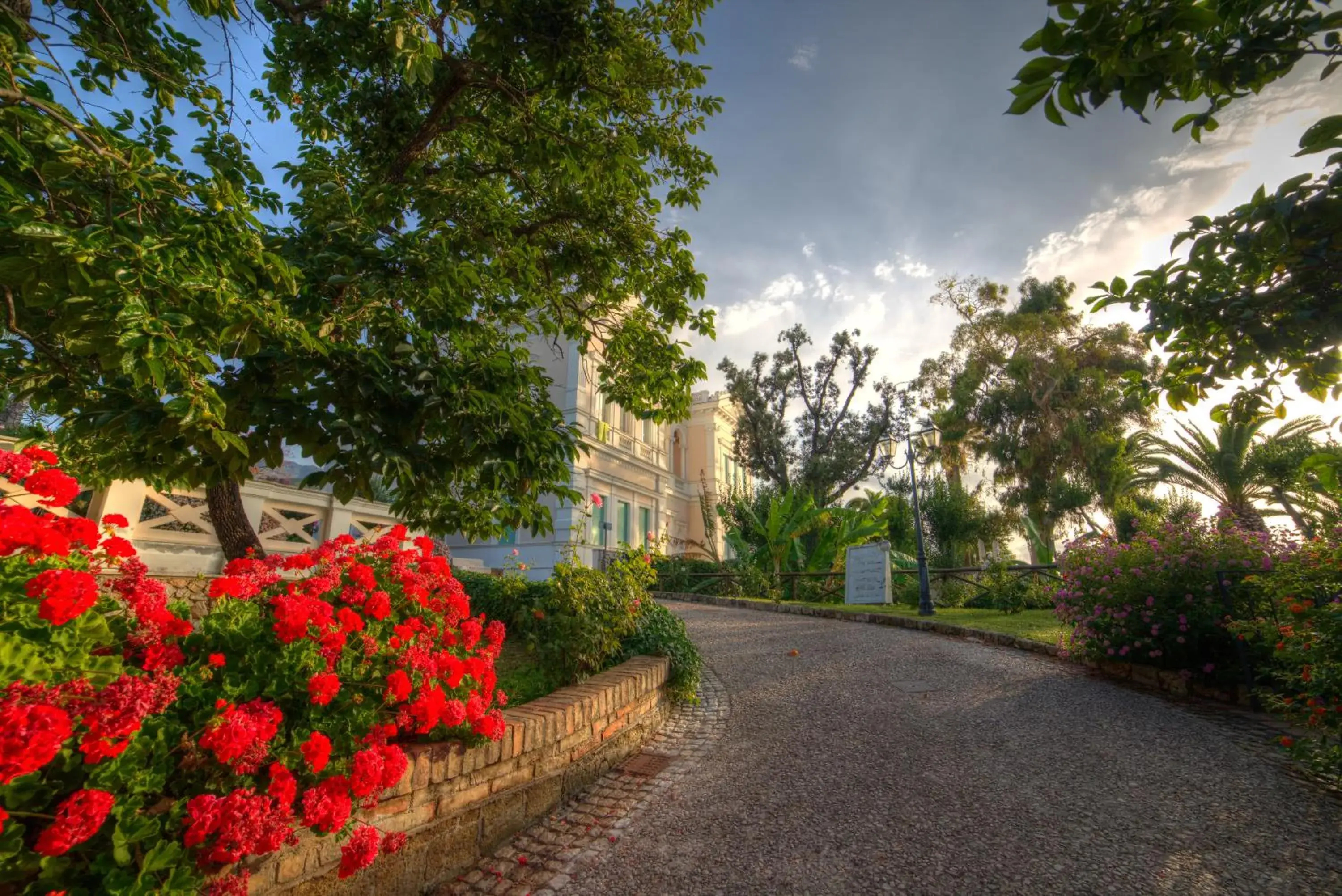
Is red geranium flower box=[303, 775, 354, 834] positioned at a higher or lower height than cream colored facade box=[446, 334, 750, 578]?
lower

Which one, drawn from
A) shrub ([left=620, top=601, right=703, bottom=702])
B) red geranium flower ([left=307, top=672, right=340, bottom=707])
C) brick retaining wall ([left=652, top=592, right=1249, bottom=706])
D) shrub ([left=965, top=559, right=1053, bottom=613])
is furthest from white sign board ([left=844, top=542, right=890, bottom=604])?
red geranium flower ([left=307, top=672, right=340, bottom=707])

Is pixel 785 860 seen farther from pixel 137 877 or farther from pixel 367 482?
pixel 367 482

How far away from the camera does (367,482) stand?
3.23 m

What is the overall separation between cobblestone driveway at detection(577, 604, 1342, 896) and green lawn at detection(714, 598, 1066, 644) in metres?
2.87

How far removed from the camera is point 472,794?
2973 millimetres

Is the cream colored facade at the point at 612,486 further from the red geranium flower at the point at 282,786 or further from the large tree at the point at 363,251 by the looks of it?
the red geranium flower at the point at 282,786

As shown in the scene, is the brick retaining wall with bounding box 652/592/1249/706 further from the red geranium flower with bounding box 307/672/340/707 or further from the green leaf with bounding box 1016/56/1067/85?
the red geranium flower with bounding box 307/672/340/707

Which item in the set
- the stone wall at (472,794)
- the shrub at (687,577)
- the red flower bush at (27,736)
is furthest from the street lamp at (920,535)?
the red flower bush at (27,736)

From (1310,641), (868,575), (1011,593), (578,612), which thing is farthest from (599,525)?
(1310,641)

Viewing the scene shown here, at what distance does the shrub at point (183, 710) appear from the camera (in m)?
1.63

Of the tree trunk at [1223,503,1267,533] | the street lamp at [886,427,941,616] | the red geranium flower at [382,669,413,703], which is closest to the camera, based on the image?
the red geranium flower at [382,669,413,703]

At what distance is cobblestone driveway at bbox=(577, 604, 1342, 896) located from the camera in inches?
107

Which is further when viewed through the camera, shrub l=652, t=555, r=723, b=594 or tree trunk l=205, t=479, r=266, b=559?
shrub l=652, t=555, r=723, b=594

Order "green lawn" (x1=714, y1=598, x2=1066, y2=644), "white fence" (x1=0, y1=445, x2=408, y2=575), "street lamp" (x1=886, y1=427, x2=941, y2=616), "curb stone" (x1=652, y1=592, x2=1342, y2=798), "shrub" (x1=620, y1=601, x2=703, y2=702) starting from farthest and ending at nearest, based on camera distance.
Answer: "street lamp" (x1=886, y1=427, x2=941, y2=616)
"green lawn" (x1=714, y1=598, x2=1066, y2=644)
"white fence" (x1=0, y1=445, x2=408, y2=575)
"shrub" (x1=620, y1=601, x2=703, y2=702)
"curb stone" (x1=652, y1=592, x2=1342, y2=798)
